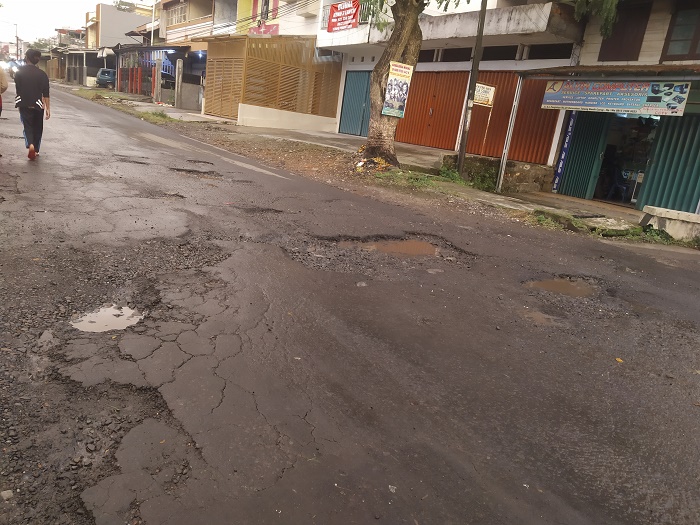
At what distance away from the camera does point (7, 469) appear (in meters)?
2.04

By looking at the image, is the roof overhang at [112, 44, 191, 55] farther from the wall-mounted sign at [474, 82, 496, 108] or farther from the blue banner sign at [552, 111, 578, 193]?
the blue banner sign at [552, 111, 578, 193]

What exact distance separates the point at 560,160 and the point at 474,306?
10943mm

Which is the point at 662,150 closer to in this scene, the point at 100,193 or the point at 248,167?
the point at 248,167

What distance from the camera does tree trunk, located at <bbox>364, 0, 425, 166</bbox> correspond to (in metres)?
11.5

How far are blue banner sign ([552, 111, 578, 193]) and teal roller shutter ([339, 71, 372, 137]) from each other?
10.1m

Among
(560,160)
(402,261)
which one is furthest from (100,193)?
(560,160)

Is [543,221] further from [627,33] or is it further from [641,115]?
[627,33]

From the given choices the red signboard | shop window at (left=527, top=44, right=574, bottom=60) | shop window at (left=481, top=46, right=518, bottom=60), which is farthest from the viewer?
the red signboard

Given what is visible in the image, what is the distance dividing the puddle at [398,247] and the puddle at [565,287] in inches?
49.7

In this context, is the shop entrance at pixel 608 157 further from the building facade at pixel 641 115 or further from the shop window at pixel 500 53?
the shop window at pixel 500 53

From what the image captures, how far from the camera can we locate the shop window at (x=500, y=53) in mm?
15039

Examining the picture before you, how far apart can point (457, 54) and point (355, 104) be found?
660 centimetres

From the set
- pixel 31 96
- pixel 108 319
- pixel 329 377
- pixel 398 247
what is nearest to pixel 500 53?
pixel 398 247

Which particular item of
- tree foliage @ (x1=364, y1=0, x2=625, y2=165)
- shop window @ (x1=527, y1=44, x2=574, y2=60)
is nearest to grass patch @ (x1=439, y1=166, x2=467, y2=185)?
tree foliage @ (x1=364, y1=0, x2=625, y2=165)
